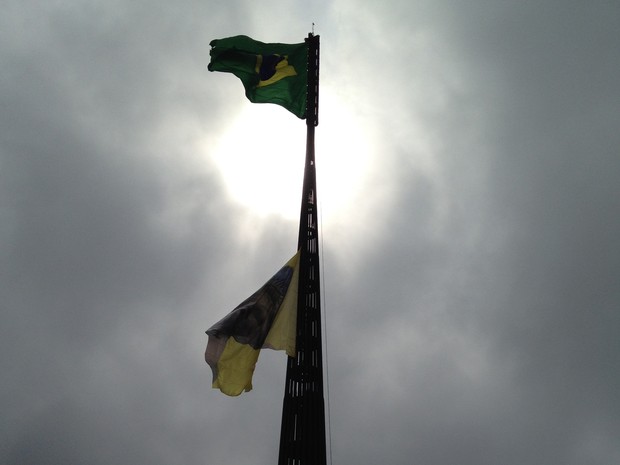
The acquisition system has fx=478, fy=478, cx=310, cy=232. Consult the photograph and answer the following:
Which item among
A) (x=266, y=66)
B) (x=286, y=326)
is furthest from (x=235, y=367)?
(x=266, y=66)

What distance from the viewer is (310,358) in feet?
60.4

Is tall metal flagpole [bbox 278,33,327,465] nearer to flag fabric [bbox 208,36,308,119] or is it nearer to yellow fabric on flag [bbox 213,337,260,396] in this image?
yellow fabric on flag [bbox 213,337,260,396]

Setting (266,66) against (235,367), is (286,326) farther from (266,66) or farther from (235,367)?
(266,66)

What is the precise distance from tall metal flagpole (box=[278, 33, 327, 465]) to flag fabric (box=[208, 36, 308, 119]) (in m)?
6.36

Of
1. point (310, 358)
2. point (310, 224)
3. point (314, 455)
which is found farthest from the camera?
point (310, 224)

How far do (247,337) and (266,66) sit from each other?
1378 centimetres

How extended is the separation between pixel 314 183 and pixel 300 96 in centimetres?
501

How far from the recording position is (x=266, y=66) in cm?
2402

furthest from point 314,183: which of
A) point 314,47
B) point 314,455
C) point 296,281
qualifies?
point 314,455

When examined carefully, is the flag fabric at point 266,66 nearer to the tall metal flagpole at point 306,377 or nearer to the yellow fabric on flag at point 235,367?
the tall metal flagpole at point 306,377

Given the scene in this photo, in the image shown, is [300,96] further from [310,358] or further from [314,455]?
[314,455]

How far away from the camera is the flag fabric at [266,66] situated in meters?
23.7

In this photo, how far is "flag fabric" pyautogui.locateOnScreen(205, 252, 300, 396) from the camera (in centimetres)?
1748

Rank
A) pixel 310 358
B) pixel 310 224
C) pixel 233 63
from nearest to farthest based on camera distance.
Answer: pixel 310 358, pixel 310 224, pixel 233 63
